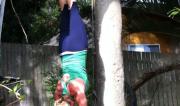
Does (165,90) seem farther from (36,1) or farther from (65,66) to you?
(65,66)

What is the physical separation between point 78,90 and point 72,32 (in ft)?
1.33

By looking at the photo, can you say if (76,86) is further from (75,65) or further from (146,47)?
(146,47)

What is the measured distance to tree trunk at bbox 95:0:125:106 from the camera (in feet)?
12.8

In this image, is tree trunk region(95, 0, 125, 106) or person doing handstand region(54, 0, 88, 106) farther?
tree trunk region(95, 0, 125, 106)

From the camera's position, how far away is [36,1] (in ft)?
41.3

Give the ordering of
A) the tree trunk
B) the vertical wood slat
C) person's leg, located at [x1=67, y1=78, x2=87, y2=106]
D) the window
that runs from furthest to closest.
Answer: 1. the window
2. the vertical wood slat
3. the tree trunk
4. person's leg, located at [x1=67, y1=78, x2=87, y2=106]

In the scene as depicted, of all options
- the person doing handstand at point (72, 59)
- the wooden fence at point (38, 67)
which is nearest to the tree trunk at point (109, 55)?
the person doing handstand at point (72, 59)

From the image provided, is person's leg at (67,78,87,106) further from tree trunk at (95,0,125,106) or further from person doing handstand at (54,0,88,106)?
tree trunk at (95,0,125,106)

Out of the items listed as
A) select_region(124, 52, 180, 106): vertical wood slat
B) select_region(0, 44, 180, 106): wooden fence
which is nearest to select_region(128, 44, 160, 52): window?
select_region(124, 52, 180, 106): vertical wood slat

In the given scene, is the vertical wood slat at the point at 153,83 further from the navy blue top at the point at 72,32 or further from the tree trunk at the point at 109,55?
the navy blue top at the point at 72,32

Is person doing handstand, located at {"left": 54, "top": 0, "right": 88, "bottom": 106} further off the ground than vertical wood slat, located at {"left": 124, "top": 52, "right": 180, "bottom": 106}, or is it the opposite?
person doing handstand, located at {"left": 54, "top": 0, "right": 88, "bottom": 106}

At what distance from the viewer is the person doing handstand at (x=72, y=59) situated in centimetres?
354

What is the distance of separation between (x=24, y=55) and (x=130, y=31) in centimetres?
217

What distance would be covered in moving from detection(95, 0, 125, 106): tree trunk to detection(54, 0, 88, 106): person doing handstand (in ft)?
1.21
